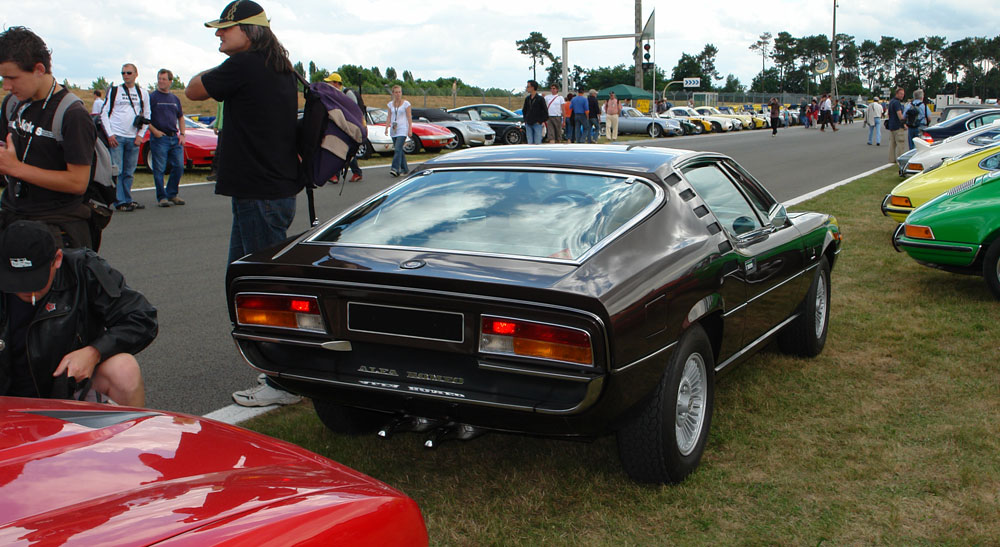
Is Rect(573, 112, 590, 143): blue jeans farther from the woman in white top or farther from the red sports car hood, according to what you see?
the red sports car hood

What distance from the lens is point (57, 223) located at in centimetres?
400

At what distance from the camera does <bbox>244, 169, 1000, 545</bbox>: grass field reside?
307cm

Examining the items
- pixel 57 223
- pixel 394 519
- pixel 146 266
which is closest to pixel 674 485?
pixel 394 519

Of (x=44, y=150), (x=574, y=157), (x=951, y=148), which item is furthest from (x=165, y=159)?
(x=951, y=148)

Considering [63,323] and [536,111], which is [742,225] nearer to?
[63,323]

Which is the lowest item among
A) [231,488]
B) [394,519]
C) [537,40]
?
[394,519]

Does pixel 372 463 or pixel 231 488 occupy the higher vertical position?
pixel 231 488

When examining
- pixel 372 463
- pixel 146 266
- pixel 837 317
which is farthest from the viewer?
pixel 146 266

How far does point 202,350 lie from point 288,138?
1609 millimetres

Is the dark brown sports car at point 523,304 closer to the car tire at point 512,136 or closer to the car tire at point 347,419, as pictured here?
the car tire at point 347,419

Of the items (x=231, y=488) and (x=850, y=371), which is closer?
(x=231, y=488)

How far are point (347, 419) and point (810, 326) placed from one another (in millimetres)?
2695

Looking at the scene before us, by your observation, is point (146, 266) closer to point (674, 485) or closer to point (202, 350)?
point (202, 350)

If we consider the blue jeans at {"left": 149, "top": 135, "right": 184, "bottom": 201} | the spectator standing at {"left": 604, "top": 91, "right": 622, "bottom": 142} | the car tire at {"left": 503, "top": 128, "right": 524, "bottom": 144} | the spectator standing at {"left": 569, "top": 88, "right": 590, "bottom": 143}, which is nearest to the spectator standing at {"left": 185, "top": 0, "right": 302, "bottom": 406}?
the blue jeans at {"left": 149, "top": 135, "right": 184, "bottom": 201}
